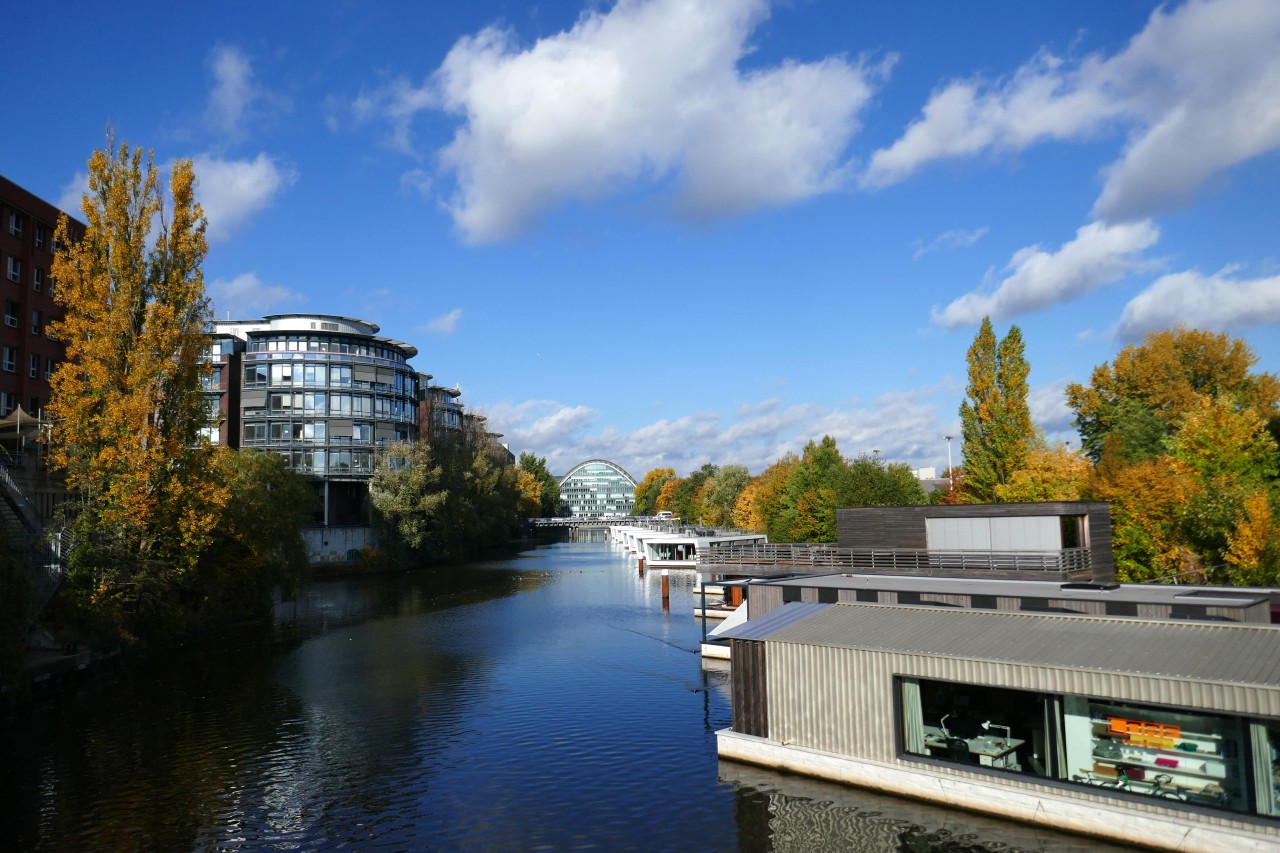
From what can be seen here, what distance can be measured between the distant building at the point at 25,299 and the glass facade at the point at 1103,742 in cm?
5910

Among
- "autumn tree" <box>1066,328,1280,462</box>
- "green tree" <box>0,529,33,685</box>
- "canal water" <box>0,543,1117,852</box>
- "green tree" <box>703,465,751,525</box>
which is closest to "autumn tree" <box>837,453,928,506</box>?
"autumn tree" <box>1066,328,1280,462</box>

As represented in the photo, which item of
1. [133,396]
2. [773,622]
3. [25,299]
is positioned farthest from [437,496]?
[773,622]

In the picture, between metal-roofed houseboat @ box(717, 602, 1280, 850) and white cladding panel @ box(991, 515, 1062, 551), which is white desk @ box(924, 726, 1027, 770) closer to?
metal-roofed houseboat @ box(717, 602, 1280, 850)

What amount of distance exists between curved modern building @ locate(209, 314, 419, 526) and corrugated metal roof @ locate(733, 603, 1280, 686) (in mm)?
82902

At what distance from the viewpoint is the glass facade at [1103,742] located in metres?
14.8

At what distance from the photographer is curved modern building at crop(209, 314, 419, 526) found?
95000 millimetres

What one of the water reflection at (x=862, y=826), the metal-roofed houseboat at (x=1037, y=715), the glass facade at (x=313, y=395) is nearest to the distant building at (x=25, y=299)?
the glass facade at (x=313, y=395)

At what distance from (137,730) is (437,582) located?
50946 mm

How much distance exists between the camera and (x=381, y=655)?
39250 millimetres

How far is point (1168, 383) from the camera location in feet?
244

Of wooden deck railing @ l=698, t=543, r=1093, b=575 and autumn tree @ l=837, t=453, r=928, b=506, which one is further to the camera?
autumn tree @ l=837, t=453, r=928, b=506

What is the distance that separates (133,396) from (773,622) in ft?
103

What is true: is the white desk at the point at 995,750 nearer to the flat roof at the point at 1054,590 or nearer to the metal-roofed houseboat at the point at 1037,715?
the metal-roofed houseboat at the point at 1037,715

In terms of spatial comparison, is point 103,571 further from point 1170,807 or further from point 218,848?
point 1170,807
